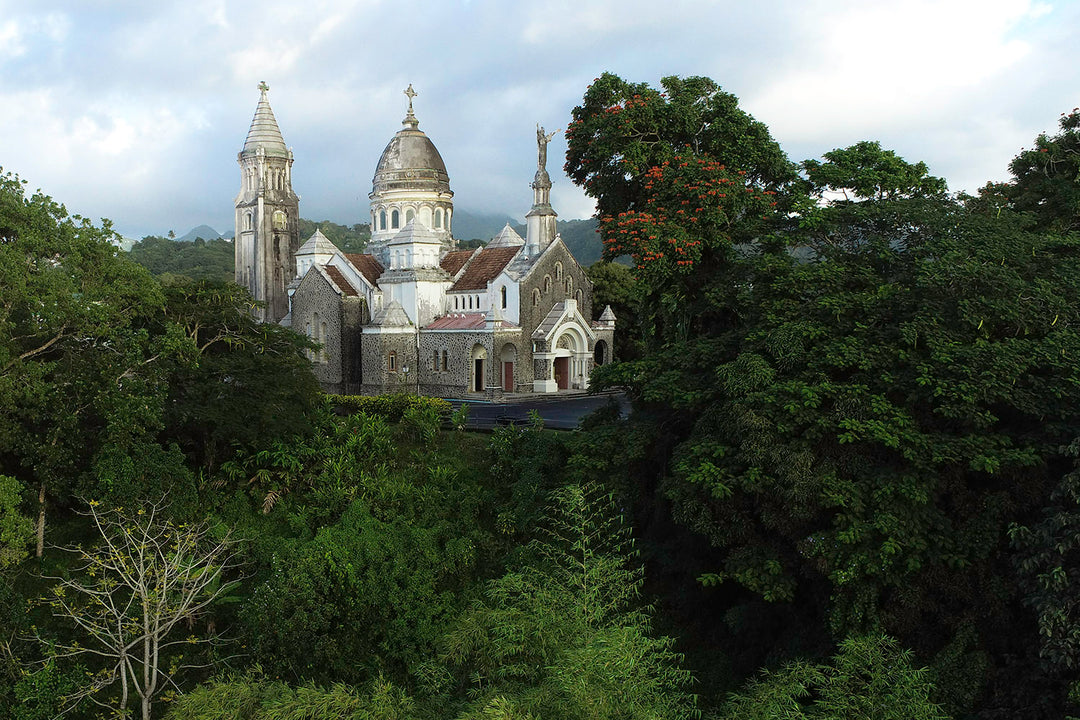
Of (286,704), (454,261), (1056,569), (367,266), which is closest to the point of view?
(1056,569)

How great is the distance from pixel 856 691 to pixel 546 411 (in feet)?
56.9

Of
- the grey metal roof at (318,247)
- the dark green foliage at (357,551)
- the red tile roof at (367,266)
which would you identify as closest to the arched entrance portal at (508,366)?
the red tile roof at (367,266)

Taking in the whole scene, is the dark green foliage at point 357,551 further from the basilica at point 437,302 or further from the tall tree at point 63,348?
the basilica at point 437,302

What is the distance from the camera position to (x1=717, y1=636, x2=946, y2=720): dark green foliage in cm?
852

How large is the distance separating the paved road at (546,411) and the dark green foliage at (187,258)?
172 ft

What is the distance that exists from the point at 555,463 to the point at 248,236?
27.6 m

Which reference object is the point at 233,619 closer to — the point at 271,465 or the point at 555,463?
the point at 271,465

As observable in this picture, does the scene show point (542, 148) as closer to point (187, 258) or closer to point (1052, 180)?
point (1052, 180)

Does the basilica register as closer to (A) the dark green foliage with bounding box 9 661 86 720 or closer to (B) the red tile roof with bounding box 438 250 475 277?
(B) the red tile roof with bounding box 438 250 475 277

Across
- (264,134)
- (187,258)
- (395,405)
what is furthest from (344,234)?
(395,405)

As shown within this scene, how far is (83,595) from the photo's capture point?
49.0 ft

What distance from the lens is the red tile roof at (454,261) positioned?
33875mm

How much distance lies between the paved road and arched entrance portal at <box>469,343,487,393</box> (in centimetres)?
265

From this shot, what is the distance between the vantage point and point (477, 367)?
31516mm
